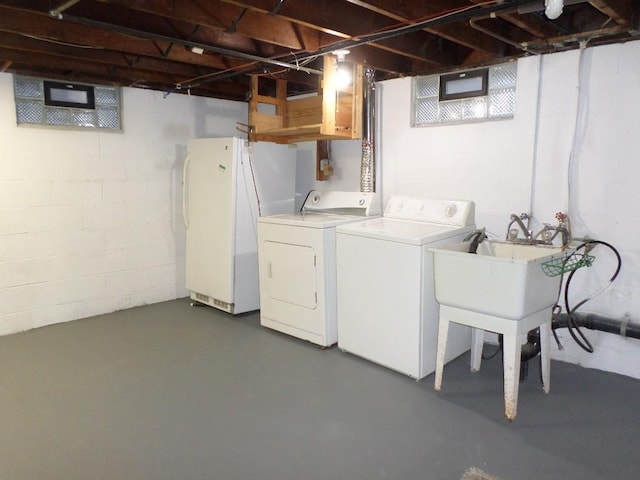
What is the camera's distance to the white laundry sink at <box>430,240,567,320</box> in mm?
2301

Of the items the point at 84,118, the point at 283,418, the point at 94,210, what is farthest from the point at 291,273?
the point at 84,118

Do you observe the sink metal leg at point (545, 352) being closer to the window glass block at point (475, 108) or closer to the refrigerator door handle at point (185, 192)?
the window glass block at point (475, 108)

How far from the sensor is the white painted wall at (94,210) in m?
3.72

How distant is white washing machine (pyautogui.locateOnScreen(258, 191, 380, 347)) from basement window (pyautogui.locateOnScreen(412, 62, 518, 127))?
0.84m

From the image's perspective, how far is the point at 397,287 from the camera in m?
2.87

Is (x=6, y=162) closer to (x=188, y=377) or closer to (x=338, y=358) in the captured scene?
(x=188, y=377)

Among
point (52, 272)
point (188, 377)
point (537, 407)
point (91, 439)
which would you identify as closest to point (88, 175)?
point (52, 272)

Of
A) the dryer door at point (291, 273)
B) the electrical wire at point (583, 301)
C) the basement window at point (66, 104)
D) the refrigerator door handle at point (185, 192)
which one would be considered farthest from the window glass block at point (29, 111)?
the electrical wire at point (583, 301)

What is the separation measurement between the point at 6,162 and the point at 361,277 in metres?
2.97

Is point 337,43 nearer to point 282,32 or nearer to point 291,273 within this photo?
point 282,32

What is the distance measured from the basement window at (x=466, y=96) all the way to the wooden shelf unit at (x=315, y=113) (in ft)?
1.69

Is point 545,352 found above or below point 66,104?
below

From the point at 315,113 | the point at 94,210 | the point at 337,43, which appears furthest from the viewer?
the point at 315,113

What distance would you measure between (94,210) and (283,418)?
2.77 metres
